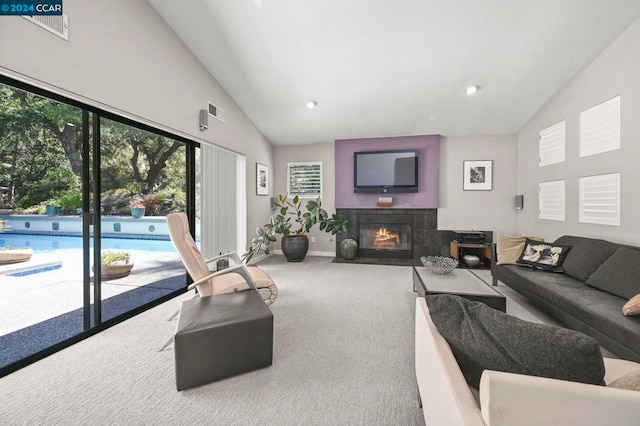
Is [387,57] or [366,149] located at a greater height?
[387,57]

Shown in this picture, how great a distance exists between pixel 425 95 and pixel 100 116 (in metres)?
4.10

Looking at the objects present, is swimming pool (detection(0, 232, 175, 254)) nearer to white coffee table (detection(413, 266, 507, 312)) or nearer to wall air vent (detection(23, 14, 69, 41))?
wall air vent (detection(23, 14, 69, 41))

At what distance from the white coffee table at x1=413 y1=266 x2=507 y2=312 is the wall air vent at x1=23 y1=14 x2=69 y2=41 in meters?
3.61

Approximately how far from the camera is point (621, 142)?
2.85 m

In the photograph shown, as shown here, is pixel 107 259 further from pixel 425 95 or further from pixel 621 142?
pixel 621 142

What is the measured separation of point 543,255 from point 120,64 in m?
4.90

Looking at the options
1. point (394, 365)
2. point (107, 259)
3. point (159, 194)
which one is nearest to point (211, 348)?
point (394, 365)

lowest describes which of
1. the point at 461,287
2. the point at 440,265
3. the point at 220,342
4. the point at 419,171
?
the point at 220,342

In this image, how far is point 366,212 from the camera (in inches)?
221

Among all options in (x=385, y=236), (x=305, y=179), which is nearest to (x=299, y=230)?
(x=305, y=179)

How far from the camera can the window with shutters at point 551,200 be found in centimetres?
381

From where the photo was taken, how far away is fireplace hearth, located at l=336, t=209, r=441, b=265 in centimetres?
536

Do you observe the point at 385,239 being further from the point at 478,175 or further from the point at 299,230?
the point at 478,175

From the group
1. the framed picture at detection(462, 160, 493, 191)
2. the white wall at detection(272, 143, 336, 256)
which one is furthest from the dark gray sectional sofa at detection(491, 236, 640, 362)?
the white wall at detection(272, 143, 336, 256)
